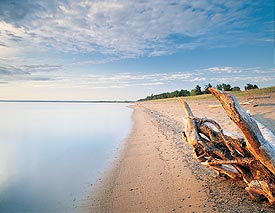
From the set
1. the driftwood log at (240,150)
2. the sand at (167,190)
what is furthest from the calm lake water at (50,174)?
the driftwood log at (240,150)

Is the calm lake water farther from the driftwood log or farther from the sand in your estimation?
the driftwood log

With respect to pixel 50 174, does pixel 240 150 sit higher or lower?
higher

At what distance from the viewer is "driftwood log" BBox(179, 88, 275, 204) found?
3.39 meters

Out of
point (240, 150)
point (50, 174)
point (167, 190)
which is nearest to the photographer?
point (240, 150)

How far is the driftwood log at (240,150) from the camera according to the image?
3393 millimetres

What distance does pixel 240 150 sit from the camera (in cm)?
407

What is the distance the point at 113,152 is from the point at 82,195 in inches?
155

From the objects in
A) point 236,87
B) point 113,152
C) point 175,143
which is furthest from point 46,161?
point 236,87

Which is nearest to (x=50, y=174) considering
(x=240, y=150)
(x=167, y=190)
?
(x=167, y=190)

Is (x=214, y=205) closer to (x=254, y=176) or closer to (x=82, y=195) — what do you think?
(x=254, y=176)

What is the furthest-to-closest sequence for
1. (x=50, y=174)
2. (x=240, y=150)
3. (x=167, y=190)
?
(x=50, y=174) < (x=167, y=190) < (x=240, y=150)

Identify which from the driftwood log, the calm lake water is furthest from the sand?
the calm lake water

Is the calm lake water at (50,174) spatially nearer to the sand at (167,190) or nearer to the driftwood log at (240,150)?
the sand at (167,190)

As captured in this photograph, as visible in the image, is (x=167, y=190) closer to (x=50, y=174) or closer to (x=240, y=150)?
(x=240, y=150)
